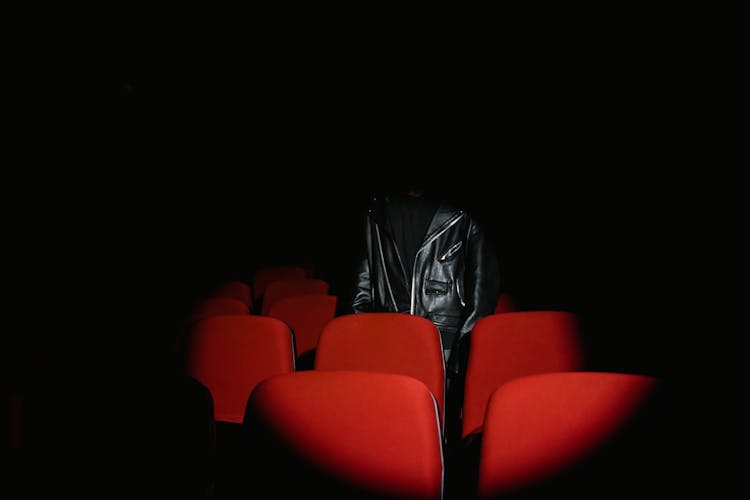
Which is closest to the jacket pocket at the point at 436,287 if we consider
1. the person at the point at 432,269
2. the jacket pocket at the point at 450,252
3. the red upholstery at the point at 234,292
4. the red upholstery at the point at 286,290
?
the person at the point at 432,269

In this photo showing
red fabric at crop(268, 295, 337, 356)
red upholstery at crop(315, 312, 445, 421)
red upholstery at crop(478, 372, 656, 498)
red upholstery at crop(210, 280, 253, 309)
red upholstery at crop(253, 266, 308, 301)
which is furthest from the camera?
red upholstery at crop(253, 266, 308, 301)

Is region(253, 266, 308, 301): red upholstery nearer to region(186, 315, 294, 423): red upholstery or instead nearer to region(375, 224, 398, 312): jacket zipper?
region(375, 224, 398, 312): jacket zipper

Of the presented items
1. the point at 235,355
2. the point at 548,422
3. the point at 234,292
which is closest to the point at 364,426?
the point at 548,422

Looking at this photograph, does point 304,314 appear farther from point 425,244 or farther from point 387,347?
point 387,347

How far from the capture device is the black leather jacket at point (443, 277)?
223 cm

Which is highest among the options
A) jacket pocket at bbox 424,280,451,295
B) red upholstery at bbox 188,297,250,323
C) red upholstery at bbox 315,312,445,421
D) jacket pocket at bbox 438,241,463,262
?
jacket pocket at bbox 438,241,463,262

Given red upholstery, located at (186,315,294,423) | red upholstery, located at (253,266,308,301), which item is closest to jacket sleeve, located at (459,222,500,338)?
red upholstery, located at (186,315,294,423)

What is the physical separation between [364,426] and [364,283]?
4.18 ft

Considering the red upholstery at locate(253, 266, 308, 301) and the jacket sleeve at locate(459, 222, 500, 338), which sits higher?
the jacket sleeve at locate(459, 222, 500, 338)

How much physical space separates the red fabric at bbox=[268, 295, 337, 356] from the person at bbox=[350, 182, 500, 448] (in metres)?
0.57

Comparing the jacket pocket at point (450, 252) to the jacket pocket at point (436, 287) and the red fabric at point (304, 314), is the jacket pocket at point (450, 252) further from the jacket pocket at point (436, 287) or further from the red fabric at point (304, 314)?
the red fabric at point (304, 314)

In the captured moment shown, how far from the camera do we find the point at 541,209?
4.93 meters

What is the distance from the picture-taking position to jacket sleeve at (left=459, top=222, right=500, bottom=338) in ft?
7.19

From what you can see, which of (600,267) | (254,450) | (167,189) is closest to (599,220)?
(600,267)
